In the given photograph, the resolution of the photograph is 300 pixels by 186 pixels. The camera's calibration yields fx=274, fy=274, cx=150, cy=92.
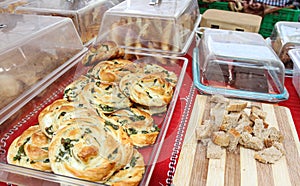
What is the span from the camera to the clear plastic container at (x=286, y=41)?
61.2 inches

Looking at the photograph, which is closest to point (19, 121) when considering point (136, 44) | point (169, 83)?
point (169, 83)

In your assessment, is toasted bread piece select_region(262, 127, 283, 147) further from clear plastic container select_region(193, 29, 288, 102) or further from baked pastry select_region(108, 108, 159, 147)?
baked pastry select_region(108, 108, 159, 147)

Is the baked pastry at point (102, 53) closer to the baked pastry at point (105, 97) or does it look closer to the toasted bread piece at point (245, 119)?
the baked pastry at point (105, 97)

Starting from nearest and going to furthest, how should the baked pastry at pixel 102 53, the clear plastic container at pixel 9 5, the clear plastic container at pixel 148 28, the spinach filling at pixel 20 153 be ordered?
the spinach filling at pixel 20 153
the baked pastry at pixel 102 53
the clear plastic container at pixel 148 28
the clear plastic container at pixel 9 5

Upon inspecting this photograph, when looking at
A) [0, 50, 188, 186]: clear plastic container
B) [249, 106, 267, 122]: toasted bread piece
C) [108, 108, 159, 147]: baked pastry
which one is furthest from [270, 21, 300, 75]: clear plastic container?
[108, 108, 159, 147]: baked pastry

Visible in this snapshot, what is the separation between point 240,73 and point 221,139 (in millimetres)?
534

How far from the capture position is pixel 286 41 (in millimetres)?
1568

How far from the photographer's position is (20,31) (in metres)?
1.23

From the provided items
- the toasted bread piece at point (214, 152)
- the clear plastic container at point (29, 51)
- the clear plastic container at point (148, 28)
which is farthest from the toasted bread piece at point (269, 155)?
Result: the clear plastic container at point (29, 51)

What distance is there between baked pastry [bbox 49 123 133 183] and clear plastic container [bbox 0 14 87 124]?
1.27 ft

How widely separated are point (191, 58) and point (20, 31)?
90cm

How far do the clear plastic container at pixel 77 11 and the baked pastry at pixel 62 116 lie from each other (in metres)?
0.81

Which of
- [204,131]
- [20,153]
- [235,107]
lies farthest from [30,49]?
[235,107]

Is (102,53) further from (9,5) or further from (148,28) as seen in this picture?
(9,5)
